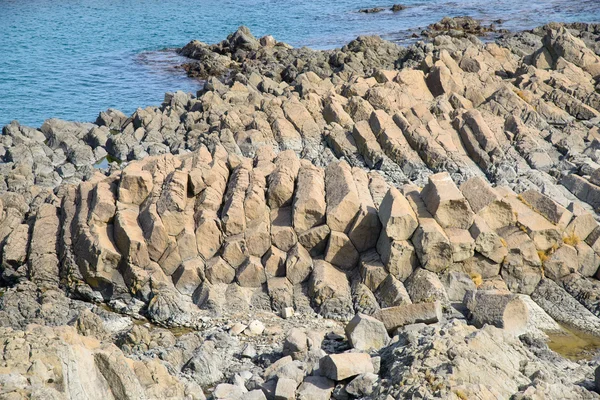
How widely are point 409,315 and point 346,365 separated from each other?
90.2 inches

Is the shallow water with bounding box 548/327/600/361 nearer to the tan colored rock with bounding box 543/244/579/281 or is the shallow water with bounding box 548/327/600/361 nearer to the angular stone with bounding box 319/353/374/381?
the tan colored rock with bounding box 543/244/579/281

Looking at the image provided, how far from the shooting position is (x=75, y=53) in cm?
4450

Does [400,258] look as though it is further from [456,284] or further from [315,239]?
[315,239]

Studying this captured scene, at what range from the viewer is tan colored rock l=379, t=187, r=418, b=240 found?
12.6 metres

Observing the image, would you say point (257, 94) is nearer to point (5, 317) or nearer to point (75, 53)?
point (5, 317)

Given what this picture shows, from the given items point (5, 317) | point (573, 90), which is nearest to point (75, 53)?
point (573, 90)

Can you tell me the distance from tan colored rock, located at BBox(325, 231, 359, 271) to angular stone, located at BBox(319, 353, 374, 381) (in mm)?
4105

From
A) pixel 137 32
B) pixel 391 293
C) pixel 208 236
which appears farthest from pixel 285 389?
pixel 137 32

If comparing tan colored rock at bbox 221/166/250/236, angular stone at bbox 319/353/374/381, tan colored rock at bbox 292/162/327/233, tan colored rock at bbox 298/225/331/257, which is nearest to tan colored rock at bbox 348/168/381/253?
tan colored rock at bbox 298/225/331/257

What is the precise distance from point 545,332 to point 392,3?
48.2 meters

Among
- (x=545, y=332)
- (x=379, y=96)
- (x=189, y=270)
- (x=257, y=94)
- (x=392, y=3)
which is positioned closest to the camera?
(x=545, y=332)

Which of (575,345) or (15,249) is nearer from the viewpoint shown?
(575,345)

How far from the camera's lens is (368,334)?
34.9ft

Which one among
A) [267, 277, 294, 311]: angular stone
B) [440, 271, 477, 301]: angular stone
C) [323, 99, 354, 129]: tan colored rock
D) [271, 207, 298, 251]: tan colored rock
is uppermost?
[323, 99, 354, 129]: tan colored rock
